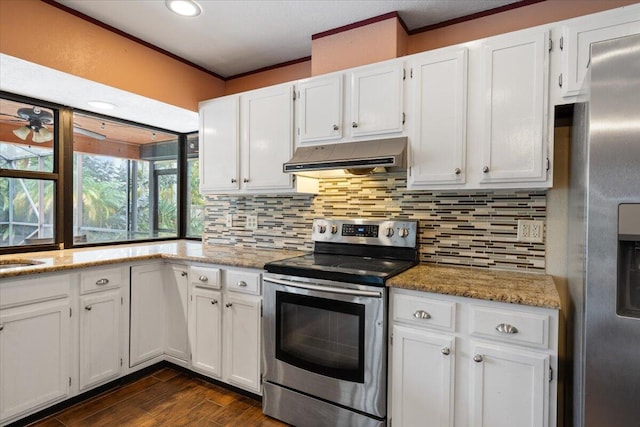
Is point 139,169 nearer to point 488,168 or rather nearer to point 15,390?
Answer: point 15,390

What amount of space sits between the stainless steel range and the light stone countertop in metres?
0.17

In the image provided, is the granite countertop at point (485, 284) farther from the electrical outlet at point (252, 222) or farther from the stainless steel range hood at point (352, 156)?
the electrical outlet at point (252, 222)

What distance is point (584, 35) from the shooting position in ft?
5.19

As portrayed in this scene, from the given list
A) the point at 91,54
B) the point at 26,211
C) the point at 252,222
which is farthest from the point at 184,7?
the point at 26,211

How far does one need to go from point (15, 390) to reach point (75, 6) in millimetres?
2257

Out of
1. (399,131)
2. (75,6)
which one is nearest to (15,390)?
(75,6)

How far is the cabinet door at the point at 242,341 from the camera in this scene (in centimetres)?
218

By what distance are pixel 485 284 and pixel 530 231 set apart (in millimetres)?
528

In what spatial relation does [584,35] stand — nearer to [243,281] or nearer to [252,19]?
[252,19]

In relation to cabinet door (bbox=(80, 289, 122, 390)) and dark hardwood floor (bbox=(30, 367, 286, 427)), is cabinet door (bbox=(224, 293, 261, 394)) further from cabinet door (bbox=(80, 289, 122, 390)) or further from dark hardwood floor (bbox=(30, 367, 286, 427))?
cabinet door (bbox=(80, 289, 122, 390))

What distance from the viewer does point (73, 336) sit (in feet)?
6.93

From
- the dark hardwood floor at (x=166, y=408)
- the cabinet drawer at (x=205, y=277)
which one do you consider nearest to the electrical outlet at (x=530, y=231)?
the dark hardwood floor at (x=166, y=408)

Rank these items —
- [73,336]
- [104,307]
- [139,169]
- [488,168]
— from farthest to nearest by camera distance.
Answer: [139,169]
[104,307]
[73,336]
[488,168]

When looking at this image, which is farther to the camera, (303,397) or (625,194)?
(303,397)
